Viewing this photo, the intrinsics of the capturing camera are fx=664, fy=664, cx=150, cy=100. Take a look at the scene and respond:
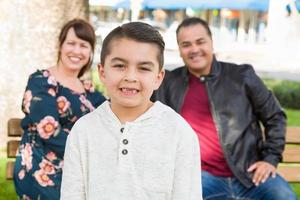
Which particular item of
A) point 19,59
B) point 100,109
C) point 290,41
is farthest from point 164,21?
point 100,109

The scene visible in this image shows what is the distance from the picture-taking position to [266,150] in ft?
13.7

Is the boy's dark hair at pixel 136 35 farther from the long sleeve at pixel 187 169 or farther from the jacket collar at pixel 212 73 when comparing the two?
the jacket collar at pixel 212 73

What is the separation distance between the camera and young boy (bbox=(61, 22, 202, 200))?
8.48ft

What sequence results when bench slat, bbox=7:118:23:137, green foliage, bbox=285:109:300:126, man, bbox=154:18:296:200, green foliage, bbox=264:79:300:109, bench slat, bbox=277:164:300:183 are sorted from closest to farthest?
man, bbox=154:18:296:200
bench slat, bbox=7:118:23:137
bench slat, bbox=277:164:300:183
green foliage, bbox=285:109:300:126
green foliage, bbox=264:79:300:109

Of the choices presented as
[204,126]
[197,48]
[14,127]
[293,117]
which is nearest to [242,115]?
[204,126]

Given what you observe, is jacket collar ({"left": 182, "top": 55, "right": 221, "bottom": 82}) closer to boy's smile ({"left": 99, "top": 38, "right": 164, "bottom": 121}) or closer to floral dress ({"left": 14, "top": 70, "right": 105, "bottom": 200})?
floral dress ({"left": 14, "top": 70, "right": 105, "bottom": 200})

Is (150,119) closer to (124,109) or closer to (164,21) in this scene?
(124,109)

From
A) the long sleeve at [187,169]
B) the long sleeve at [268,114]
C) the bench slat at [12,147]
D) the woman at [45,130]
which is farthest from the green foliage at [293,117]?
the long sleeve at [187,169]

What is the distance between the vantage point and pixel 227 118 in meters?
4.20

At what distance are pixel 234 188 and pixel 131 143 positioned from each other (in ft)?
5.59

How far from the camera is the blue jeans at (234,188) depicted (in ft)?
13.5

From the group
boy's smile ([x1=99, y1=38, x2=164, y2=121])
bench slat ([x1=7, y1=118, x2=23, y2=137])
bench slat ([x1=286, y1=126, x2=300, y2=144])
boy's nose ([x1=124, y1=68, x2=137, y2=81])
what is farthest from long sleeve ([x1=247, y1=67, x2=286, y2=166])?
boy's nose ([x1=124, y1=68, x2=137, y2=81])

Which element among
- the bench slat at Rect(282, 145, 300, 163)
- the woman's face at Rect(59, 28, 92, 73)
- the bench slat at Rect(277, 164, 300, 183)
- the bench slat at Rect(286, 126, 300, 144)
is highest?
the woman's face at Rect(59, 28, 92, 73)

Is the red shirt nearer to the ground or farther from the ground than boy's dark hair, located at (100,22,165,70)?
nearer to the ground
